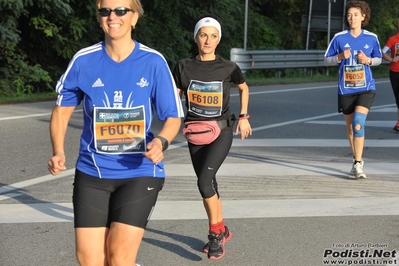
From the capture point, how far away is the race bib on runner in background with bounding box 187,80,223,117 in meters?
6.41

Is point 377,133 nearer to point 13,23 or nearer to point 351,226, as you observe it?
point 351,226

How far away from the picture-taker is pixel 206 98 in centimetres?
641

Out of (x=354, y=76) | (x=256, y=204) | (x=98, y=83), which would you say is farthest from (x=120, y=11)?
(x=354, y=76)

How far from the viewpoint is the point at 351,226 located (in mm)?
6898

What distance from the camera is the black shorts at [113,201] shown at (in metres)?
4.22

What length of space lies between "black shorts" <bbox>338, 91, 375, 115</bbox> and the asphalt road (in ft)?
2.31

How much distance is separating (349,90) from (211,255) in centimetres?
405

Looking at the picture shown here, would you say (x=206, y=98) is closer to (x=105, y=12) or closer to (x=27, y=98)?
(x=105, y=12)

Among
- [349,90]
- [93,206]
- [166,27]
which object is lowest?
[166,27]

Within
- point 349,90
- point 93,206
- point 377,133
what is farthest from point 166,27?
point 93,206

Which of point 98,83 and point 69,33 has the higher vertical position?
point 98,83

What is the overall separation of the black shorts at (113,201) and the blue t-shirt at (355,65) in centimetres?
552

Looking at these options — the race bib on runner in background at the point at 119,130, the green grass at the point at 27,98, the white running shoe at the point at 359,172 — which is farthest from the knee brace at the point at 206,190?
the green grass at the point at 27,98

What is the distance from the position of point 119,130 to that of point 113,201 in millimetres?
350
